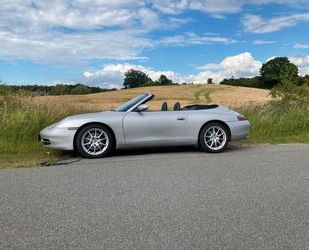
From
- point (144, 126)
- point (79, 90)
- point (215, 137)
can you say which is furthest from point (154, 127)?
point (79, 90)

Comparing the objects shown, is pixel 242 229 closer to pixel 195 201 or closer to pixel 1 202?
Answer: pixel 195 201

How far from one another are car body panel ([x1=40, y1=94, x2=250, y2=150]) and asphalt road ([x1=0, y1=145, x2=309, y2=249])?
2.85ft

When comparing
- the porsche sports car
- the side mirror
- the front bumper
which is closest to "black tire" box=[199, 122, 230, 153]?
the porsche sports car

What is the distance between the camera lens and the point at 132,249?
158 inches

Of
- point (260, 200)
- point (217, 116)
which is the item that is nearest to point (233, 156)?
point (217, 116)

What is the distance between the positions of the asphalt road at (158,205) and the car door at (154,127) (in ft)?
3.31

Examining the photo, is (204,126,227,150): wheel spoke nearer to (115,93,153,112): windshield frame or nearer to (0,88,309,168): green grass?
(115,93,153,112): windshield frame

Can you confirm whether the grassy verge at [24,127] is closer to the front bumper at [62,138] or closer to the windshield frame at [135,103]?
the front bumper at [62,138]

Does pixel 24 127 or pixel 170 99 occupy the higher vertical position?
pixel 170 99

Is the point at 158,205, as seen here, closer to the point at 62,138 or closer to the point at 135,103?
the point at 62,138

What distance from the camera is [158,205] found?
5.39 m

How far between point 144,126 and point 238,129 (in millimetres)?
2037

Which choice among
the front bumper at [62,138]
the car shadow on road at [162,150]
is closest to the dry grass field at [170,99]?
the car shadow on road at [162,150]

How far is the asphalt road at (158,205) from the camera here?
425 cm
